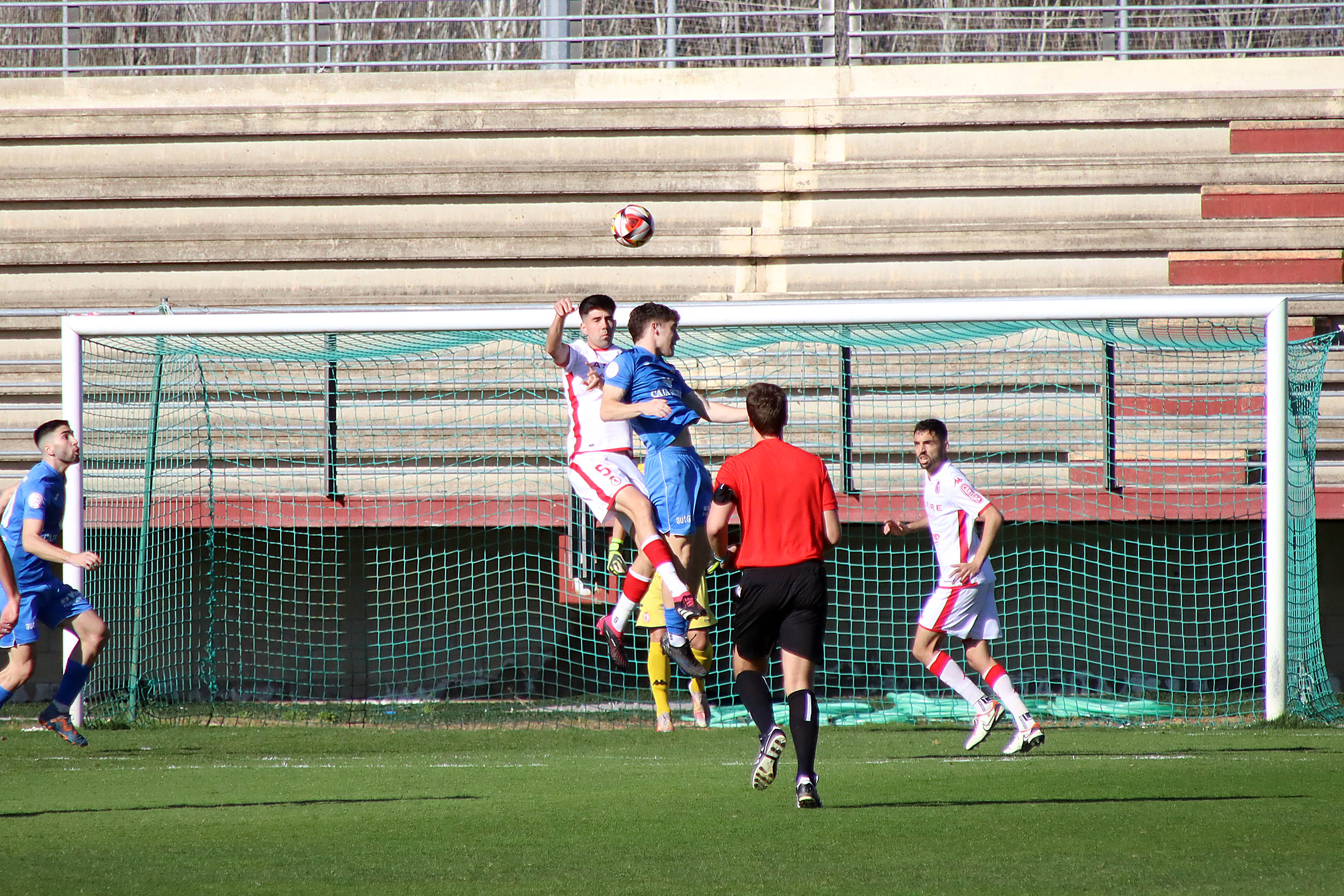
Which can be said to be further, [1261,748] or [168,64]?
[168,64]

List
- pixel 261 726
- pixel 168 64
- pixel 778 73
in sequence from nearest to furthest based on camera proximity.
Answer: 1. pixel 261 726
2. pixel 778 73
3. pixel 168 64

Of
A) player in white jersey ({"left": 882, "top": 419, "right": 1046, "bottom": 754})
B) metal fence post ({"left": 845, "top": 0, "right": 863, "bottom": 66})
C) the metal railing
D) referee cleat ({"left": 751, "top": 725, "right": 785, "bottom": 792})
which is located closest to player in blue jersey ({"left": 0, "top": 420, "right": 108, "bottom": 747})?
referee cleat ({"left": 751, "top": 725, "right": 785, "bottom": 792})

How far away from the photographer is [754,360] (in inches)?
444

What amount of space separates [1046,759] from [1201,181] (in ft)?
21.5

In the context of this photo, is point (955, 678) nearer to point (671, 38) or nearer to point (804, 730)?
point (804, 730)

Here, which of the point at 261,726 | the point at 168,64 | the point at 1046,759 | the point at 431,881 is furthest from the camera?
the point at 168,64

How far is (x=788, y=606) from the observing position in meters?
5.23

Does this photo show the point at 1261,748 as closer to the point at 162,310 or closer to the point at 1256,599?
the point at 1256,599

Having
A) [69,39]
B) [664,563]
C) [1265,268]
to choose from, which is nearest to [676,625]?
[664,563]

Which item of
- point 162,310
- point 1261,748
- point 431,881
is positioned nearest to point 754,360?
point 162,310

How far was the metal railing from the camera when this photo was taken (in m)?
12.2

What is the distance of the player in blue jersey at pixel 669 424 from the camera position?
6914 millimetres

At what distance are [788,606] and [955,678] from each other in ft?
7.86

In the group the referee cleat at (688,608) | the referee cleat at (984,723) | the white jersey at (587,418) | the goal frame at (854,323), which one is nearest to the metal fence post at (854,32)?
the goal frame at (854,323)
